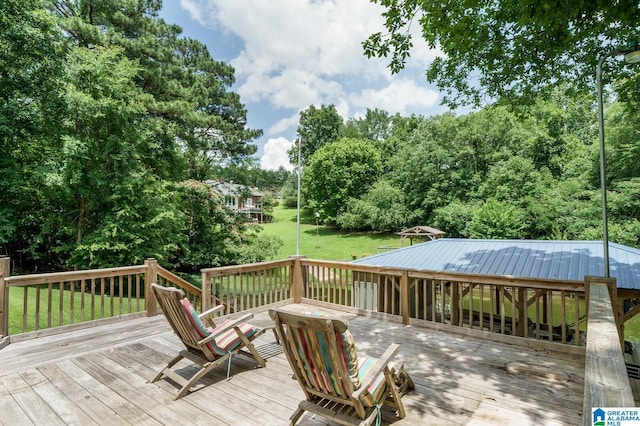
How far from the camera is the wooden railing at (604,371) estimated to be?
125cm

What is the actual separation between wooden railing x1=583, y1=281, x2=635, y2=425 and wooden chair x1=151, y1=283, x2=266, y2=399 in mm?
2928

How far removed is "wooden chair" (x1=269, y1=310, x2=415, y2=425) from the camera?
229cm

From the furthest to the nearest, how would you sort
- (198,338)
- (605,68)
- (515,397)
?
(605,68) → (198,338) → (515,397)

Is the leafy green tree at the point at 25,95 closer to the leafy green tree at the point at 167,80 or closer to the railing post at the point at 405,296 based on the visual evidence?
the leafy green tree at the point at 167,80

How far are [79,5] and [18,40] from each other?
5181mm

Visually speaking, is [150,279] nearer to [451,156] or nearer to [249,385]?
[249,385]

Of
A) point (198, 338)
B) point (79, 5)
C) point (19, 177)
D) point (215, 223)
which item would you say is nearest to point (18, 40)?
point (19, 177)

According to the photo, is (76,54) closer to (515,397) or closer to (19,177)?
(19,177)

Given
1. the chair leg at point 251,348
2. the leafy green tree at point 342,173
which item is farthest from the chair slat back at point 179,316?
the leafy green tree at point 342,173

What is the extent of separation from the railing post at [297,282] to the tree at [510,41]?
4.15m

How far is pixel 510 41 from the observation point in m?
6.21

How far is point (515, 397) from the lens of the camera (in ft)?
10.1

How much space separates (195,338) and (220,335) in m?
0.24
